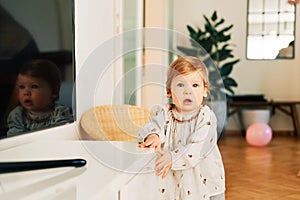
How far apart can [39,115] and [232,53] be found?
4.54m

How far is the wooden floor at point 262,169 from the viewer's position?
8.71ft

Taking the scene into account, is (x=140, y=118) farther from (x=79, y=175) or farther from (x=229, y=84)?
(x=229, y=84)

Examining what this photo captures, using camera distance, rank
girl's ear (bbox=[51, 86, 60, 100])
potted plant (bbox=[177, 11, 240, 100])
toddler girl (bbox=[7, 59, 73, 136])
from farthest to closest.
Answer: potted plant (bbox=[177, 11, 240, 100])
girl's ear (bbox=[51, 86, 60, 100])
toddler girl (bbox=[7, 59, 73, 136])

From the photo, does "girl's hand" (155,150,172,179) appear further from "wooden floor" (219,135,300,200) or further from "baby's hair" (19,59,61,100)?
"wooden floor" (219,135,300,200)

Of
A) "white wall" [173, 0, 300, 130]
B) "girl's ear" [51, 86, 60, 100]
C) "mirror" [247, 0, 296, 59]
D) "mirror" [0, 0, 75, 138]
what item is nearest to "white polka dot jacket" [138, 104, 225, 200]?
"mirror" [0, 0, 75, 138]

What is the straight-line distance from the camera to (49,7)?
1.11m

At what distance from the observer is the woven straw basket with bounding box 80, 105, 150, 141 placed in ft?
2.76

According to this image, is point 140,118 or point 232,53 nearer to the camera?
point 140,118

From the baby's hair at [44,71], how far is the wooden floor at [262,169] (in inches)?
42.7

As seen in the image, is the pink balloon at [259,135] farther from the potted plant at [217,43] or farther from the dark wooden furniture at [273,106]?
the dark wooden furniture at [273,106]

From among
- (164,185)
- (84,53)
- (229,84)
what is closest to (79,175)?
(164,185)

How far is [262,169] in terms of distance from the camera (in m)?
3.37

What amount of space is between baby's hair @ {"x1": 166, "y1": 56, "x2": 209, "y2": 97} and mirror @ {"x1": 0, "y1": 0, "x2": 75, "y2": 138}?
461 millimetres

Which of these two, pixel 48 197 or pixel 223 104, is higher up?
pixel 223 104
